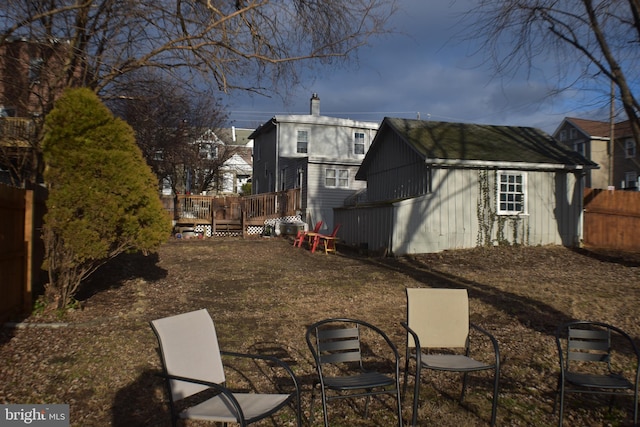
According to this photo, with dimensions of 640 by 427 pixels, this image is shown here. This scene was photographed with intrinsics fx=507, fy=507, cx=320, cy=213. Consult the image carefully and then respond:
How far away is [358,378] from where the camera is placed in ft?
13.0

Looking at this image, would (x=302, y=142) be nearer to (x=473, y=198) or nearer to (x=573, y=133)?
(x=473, y=198)

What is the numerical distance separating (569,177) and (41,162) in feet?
51.0

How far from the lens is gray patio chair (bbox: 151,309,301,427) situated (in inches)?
125

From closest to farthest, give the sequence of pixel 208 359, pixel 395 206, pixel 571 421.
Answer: pixel 208 359 → pixel 571 421 → pixel 395 206

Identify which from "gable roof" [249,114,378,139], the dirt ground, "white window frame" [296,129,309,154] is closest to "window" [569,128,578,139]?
"gable roof" [249,114,378,139]

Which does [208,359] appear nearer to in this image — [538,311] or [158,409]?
[158,409]

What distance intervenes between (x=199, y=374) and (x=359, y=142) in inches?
1037

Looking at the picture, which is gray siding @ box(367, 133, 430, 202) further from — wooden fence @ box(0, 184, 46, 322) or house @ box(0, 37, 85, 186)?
wooden fence @ box(0, 184, 46, 322)

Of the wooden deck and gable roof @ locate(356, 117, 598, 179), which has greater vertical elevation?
gable roof @ locate(356, 117, 598, 179)

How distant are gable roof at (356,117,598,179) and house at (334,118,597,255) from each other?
3cm

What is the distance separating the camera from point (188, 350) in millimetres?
3568

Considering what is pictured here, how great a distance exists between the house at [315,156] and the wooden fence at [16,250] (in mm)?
17680

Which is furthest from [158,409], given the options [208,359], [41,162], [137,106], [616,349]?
[137,106]

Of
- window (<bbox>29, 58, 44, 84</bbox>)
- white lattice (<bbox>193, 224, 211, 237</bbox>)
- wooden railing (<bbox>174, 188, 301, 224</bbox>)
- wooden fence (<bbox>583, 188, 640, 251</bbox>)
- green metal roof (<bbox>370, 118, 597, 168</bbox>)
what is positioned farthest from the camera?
wooden railing (<bbox>174, 188, 301, 224</bbox>)
